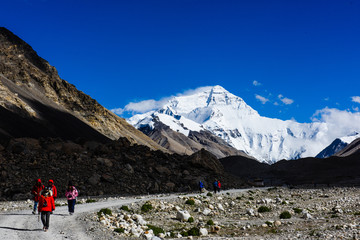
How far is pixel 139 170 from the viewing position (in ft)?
176

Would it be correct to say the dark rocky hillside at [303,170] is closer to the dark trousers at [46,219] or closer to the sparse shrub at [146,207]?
the sparse shrub at [146,207]

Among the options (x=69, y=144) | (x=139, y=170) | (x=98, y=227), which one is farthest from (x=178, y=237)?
(x=69, y=144)

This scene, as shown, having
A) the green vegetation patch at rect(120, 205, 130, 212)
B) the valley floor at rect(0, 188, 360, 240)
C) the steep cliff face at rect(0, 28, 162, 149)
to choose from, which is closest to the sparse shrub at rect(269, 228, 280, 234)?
the valley floor at rect(0, 188, 360, 240)

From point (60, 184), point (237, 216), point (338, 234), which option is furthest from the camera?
point (60, 184)

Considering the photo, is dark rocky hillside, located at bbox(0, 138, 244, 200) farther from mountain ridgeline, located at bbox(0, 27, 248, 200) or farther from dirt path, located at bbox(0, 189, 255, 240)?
dirt path, located at bbox(0, 189, 255, 240)

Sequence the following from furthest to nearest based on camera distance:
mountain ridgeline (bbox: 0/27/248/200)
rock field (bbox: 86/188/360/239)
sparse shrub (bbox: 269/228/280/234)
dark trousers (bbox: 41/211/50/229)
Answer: mountain ridgeline (bbox: 0/27/248/200)
sparse shrub (bbox: 269/228/280/234)
rock field (bbox: 86/188/360/239)
dark trousers (bbox: 41/211/50/229)

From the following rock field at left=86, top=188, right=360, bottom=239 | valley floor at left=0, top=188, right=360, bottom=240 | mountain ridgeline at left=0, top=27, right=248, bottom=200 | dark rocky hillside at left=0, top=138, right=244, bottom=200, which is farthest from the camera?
mountain ridgeline at left=0, top=27, right=248, bottom=200

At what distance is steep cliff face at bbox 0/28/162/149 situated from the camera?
113 m

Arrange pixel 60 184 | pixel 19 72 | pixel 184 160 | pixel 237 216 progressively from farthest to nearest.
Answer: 1. pixel 19 72
2. pixel 184 160
3. pixel 60 184
4. pixel 237 216

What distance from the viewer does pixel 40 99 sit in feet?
449

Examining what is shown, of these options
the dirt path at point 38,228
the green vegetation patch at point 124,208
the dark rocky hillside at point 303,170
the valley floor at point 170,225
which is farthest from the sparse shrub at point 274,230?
the dark rocky hillside at point 303,170

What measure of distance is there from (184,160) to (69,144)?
23.3m

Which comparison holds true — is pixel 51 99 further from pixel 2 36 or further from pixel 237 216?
pixel 237 216

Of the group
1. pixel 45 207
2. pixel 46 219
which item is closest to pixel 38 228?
pixel 46 219
